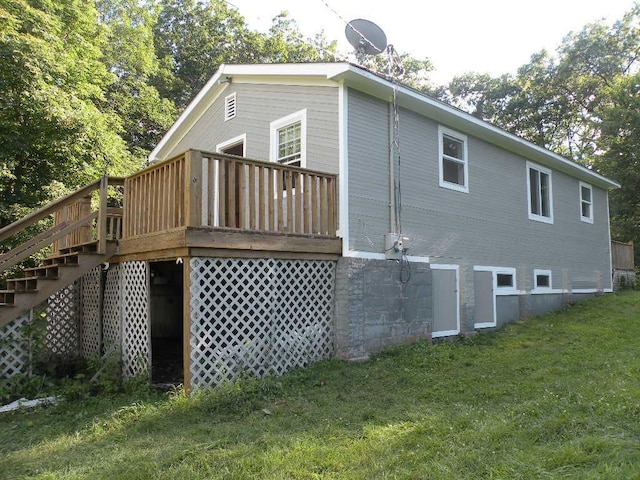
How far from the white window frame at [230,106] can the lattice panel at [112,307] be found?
164 inches

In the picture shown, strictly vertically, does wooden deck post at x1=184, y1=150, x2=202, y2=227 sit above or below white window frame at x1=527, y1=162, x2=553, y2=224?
below

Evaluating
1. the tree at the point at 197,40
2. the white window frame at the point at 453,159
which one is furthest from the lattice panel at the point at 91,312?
the tree at the point at 197,40

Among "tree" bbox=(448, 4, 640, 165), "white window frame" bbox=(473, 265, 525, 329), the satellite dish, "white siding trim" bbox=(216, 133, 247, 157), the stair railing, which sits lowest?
"white window frame" bbox=(473, 265, 525, 329)

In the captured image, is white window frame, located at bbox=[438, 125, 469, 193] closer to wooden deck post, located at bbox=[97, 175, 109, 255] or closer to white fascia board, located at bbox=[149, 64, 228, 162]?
white fascia board, located at bbox=[149, 64, 228, 162]

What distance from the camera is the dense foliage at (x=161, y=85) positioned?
11.1 meters

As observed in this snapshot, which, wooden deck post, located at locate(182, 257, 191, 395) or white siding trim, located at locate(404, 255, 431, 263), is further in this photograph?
white siding trim, located at locate(404, 255, 431, 263)

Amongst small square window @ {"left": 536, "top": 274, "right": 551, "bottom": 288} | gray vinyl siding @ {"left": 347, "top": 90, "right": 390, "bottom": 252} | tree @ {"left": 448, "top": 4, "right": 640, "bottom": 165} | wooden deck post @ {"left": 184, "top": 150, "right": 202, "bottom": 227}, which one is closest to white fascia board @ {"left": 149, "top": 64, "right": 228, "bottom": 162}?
gray vinyl siding @ {"left": 347, "top": 90, "right": 390, "bottom": 252}

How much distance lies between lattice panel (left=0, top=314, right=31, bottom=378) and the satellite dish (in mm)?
7273

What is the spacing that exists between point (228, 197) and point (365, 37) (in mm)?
4612

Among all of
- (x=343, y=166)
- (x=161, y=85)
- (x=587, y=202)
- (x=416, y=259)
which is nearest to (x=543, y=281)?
(x=587, y=202)

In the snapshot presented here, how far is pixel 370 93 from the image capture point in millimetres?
8031

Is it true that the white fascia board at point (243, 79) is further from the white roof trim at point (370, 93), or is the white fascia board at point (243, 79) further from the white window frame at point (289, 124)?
the white window frame at point (289, 124)

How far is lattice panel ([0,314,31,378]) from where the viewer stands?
6902 mm

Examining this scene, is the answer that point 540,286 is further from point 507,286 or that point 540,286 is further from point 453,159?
point 453,159
